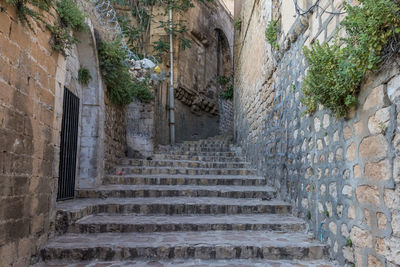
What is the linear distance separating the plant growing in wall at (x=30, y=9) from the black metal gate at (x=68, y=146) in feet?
5.45

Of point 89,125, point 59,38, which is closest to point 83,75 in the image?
point 89,125

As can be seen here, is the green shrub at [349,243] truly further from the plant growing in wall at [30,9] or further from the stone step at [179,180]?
the plant growing in wall at [30,9]

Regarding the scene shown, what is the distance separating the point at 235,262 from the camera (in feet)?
9.68

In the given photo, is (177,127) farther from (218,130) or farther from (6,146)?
(6,146)

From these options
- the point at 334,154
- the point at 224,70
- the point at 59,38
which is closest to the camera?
the point at 334,154

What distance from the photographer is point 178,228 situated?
3645 millimetres

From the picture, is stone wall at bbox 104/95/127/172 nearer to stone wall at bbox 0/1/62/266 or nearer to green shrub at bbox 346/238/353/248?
stone wall at bbox 0/1/62/266

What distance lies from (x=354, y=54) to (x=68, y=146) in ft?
13.1

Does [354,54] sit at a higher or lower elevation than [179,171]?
higher

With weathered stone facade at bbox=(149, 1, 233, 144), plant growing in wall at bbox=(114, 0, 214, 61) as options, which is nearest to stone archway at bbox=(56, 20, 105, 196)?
weathered stone facade at bbox=(149, 1, 233, 144)

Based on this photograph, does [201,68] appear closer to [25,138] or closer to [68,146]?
[68,146]

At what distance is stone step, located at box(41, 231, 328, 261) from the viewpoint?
2971 mm

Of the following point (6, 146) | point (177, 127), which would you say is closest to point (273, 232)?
point (6, 146)

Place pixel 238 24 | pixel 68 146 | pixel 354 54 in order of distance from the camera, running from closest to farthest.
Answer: pixel 354 54 < pixel 68 146 < pixel 238 24
